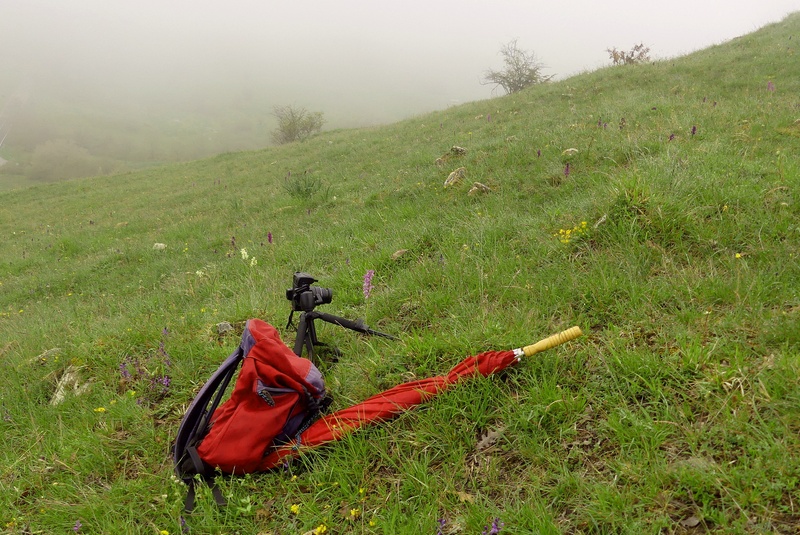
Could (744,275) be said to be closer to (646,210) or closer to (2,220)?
(646,210)

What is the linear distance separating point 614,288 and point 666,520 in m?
1.90

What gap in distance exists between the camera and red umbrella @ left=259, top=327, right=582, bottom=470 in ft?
8.72

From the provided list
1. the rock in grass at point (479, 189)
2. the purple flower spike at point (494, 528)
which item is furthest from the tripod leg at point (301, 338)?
the rock in grass at point (479, 189)

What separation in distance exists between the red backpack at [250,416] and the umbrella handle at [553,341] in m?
1.41

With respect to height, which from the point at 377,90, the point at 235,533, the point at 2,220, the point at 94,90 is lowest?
the point at 235,533

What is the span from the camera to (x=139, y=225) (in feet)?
43.3

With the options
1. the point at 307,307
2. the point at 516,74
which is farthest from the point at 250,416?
the point at 516,74

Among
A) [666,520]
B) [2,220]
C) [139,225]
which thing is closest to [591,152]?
[666,520]

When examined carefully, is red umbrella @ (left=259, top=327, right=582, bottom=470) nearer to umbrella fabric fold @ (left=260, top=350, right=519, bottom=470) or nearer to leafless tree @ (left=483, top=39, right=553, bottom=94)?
umbrella fabric fold @ (left=260, top=350, right=519, bottom=470)

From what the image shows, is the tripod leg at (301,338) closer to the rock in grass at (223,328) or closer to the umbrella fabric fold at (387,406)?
the umbrella fabric fold at (387,406)

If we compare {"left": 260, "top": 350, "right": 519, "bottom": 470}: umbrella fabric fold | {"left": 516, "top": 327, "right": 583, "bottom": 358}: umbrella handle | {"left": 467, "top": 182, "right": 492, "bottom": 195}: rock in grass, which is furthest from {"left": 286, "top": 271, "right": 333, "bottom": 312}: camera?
{"left": 467, "top": 182, "right": 492, "bottom": 195}: rock in grass

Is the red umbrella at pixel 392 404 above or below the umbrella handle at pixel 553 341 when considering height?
below

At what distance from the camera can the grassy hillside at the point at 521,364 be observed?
2.04 m

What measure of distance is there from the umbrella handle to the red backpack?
1.41 m
